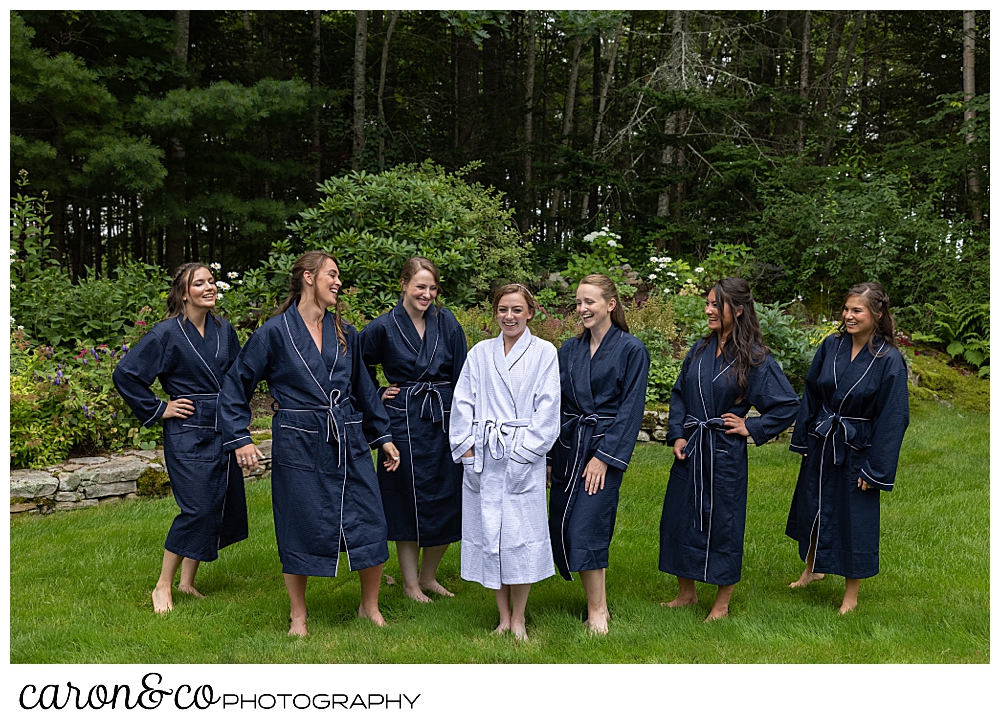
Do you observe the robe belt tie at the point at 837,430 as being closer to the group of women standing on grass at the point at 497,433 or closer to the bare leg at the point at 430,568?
the group of women standing on grass at the point at 497,433

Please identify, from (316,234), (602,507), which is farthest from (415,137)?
(602,507)

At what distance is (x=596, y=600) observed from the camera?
407 cm

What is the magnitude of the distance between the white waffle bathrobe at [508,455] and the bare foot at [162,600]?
169cm

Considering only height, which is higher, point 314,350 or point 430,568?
point 314,350

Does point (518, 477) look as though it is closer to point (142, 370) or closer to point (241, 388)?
point (241, 388)

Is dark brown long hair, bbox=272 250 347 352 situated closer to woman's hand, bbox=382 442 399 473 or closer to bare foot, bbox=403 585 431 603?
woman's hand, bbox=382 442 399 473

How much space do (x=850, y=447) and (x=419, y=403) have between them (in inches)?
93.2

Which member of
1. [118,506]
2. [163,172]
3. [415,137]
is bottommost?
[118,506]

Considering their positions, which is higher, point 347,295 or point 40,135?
point 40,135

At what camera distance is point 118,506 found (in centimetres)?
627

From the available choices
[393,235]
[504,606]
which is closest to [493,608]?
[504,606]

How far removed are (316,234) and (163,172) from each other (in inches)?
103

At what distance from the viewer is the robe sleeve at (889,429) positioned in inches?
163

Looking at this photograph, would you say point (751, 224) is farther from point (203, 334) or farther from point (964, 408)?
point (203, 334)
